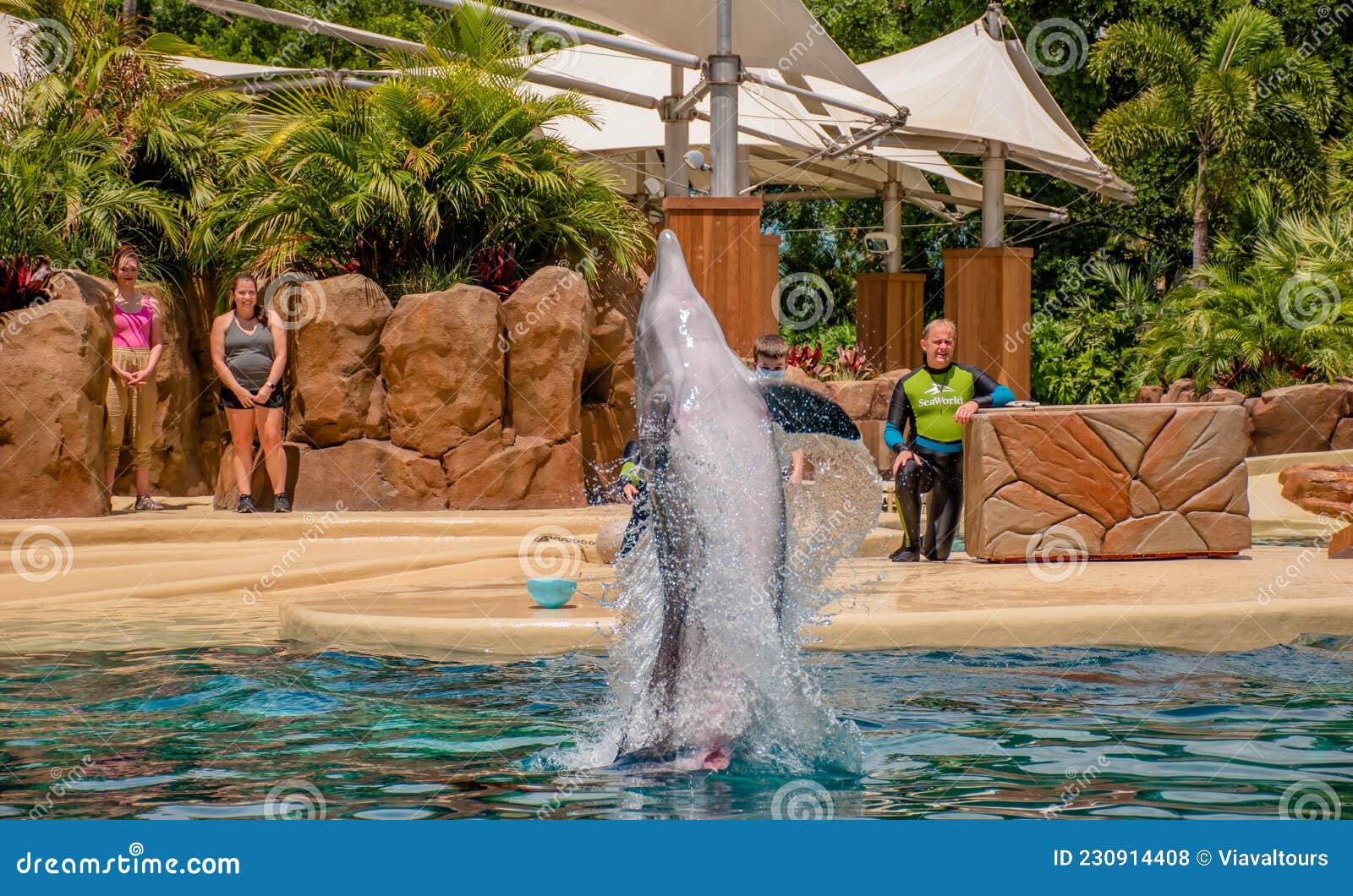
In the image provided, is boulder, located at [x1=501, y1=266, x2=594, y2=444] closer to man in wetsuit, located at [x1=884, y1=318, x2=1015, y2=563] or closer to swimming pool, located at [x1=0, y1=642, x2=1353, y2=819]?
man in wetsuit, located at [x1=884, y1=318, x2=1015, y2=563]

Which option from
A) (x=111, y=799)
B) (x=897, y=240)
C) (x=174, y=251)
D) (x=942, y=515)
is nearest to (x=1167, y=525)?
(x=942, y=515)

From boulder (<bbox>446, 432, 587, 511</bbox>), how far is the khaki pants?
8.36 feet

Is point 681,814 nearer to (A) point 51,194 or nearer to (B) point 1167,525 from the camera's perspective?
(B) point 1167,525

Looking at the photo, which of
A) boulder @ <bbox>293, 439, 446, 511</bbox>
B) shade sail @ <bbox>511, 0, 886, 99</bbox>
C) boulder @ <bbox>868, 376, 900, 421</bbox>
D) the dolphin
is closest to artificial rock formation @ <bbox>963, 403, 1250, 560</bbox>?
the dolphin

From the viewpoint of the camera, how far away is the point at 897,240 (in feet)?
77.9

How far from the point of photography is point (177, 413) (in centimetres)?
1486

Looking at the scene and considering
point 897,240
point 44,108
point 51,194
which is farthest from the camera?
point 897,240

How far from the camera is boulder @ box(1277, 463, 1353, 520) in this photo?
13664mm

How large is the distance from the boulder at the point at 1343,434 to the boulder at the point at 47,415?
13.4 m

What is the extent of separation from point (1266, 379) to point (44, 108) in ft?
51.6

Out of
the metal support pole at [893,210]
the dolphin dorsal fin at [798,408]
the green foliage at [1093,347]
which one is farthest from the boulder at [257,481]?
the green foliage at [1093,347]

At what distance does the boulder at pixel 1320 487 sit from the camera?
1366 cm

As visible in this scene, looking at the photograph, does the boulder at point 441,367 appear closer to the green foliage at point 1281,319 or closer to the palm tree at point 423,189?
the palm tree at point 423,189

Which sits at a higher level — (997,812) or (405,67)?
(405,67)
